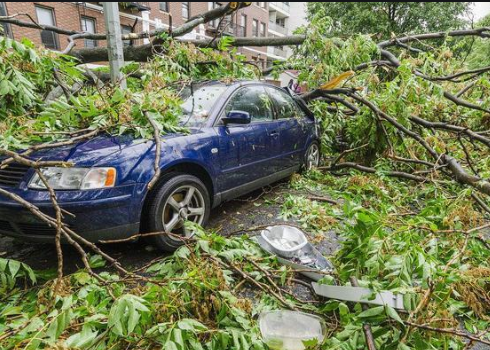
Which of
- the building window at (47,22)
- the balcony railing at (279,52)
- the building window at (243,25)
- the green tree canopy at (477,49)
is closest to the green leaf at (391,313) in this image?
the green tree canopy at (477,49)

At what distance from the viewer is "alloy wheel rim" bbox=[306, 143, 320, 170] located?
5.06 meters

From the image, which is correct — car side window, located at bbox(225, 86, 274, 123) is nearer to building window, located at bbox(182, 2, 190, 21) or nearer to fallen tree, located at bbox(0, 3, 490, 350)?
fallen tree, located at bbox(0, 3, 490, 350)

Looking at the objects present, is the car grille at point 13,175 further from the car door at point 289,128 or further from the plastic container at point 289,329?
the car door at point 289,128

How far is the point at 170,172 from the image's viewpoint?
274 cm

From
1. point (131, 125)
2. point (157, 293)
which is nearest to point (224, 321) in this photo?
point (157, 293)

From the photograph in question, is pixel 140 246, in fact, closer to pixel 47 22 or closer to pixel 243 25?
pixel 47 22

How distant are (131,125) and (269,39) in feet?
14.1

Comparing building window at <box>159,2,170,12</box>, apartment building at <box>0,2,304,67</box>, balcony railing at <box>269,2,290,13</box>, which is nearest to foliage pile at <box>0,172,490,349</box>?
apartment building at <box>0,2,304,67</box>

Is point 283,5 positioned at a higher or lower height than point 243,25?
higher

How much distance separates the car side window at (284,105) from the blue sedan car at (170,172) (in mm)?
25

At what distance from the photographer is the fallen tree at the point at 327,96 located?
274cm

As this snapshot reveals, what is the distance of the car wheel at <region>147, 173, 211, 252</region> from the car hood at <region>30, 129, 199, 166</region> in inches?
16.8

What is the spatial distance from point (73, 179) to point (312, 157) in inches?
155

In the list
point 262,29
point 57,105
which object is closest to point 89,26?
point 57,105
